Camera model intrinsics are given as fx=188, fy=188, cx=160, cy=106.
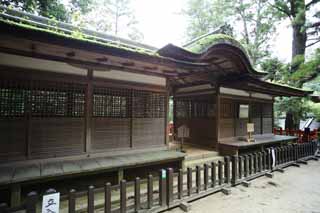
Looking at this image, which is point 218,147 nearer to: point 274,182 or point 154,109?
point 274,182

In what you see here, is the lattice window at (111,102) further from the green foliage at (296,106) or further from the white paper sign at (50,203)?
the green foliage at (296,106)

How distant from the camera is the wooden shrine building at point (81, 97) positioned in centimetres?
329

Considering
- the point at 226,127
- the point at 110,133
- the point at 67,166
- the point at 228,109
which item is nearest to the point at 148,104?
the point at 110,133

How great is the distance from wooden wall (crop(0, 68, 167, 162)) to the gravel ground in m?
2.25

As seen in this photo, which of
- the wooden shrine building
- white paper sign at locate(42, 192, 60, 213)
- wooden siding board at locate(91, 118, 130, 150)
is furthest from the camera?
wooden siding board at locate(91, 118, 130, 150)

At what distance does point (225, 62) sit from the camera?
6324mm

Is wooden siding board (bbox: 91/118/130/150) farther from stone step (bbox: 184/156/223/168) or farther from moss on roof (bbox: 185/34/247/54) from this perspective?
moss on roof (bbox: 185/34/247/54)

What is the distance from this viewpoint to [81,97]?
4.44m

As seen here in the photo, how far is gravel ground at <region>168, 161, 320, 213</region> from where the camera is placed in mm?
3842

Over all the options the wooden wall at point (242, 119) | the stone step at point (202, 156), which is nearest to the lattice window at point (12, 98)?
the stone step at point (202, 156)

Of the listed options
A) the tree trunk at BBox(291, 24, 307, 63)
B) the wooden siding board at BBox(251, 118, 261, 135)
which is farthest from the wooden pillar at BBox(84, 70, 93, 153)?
the tree trunk at BBox(291, 24, 307, 63)

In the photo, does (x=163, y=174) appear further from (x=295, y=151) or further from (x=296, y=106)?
(x=296, y=106)

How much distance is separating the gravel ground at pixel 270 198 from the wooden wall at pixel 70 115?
2246mm

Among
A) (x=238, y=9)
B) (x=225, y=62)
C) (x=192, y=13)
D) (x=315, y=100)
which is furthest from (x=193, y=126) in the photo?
(x=192, y=13)
